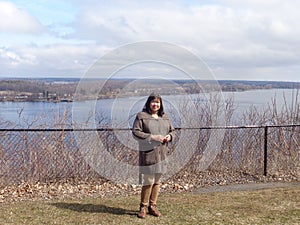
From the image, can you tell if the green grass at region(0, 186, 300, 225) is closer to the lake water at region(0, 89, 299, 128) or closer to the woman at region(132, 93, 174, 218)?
the woman at region(132, 93, 174, 218)

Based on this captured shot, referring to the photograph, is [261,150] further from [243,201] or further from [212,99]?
[243,201]

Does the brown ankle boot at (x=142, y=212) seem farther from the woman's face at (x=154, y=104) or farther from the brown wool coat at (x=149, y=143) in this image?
the woman's face at (x=154, y=104)

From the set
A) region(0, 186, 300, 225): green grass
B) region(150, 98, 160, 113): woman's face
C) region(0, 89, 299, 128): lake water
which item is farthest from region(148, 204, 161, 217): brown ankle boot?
region(0, 89, 299, 128): lake water

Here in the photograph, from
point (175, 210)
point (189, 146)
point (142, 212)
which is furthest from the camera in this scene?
point (189, 146)

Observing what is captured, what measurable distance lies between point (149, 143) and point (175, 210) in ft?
4.05

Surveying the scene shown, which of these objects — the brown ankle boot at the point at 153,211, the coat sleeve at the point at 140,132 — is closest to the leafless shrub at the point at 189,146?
the brown ankle boot at the point at 153,211

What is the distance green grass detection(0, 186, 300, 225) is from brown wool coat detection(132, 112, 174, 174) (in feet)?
2.39

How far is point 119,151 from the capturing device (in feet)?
26.9

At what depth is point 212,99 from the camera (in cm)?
880

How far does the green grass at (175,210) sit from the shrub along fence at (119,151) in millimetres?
1289

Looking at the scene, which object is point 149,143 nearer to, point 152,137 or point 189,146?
point 152,137

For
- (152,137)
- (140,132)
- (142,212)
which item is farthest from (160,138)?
(142,212)

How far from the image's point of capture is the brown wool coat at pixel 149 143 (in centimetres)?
532

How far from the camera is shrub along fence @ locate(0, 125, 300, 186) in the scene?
7.51 meters
